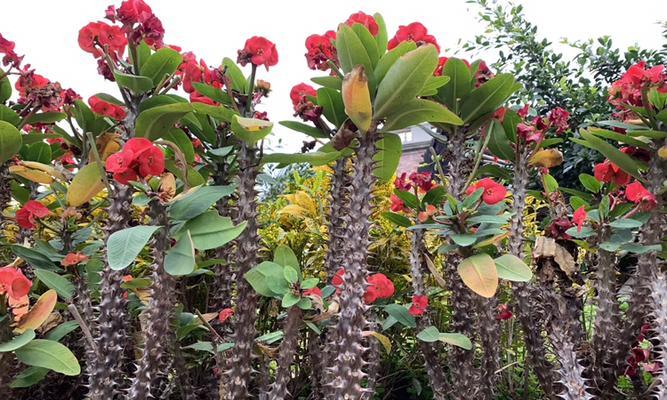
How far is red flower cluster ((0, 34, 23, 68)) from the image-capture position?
5.89 ft

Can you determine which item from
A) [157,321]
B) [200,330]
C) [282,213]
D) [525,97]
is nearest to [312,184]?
[282,213]

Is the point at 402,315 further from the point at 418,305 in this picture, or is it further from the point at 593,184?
the point at 593,184

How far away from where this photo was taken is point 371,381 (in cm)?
166

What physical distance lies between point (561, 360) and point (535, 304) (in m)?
0.44

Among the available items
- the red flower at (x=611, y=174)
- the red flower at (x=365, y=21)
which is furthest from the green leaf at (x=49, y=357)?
the red flower at (x=611, y=174)

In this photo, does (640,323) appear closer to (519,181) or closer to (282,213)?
(519,181)

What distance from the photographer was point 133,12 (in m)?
1.45

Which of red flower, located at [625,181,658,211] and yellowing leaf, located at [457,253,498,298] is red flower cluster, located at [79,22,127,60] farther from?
red flower, located at [625,181,658,211]

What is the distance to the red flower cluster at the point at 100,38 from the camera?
1453 mm

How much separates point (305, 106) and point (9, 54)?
1.10 metres

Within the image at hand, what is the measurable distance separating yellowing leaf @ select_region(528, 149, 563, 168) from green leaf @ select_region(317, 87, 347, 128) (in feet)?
2.15

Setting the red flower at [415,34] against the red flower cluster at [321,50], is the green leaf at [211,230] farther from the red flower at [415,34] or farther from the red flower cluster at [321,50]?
the red flower at [415,34]

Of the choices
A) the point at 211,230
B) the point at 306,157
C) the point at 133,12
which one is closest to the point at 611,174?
the point at 306,157

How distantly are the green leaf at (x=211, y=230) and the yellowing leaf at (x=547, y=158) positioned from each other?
1.03 m
